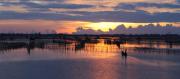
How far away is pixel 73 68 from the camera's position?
42.9m


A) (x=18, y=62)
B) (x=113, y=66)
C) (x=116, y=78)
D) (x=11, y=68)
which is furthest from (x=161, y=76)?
(x=18, y=62)

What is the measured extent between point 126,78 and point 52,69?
8569mm

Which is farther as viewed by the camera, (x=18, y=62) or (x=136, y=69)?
(x=18, y=62)

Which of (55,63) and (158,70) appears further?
(55,63)

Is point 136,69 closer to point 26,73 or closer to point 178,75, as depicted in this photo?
point 178,75

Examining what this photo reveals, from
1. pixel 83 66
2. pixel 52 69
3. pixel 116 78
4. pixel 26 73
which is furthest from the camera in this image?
pixel 83 66

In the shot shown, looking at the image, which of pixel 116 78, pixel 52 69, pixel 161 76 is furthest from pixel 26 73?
pixel 161 76

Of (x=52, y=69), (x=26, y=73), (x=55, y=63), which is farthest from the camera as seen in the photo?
(x=55, y=63)

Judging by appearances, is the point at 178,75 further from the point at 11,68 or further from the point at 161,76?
the point at 11,68

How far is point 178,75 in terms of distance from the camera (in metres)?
38.8

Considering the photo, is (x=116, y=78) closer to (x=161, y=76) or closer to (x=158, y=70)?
(x=161, y=76)

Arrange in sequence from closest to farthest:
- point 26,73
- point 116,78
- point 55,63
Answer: point 116,78
point 26,73
point 55,63

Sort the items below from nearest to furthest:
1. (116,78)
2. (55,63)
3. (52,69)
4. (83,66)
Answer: (116,78), (52,69), (83,66), (55,63)

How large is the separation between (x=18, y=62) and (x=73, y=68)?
27.3 ft
